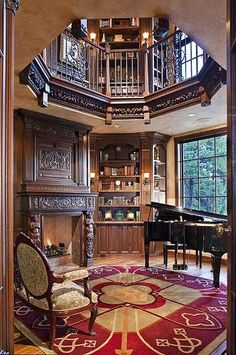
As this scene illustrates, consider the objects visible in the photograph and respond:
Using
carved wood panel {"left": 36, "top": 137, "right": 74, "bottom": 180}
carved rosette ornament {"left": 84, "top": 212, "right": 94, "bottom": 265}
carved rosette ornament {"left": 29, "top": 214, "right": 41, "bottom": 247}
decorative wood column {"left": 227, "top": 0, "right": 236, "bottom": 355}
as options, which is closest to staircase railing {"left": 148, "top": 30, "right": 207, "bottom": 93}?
carved wood panel {"left": 36, "top": 137, "right": 74, "bottom": 180}

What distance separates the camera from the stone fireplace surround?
471 cm

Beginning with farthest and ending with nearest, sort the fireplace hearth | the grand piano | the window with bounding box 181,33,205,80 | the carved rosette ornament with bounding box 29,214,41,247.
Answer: the fireplace hearth < the window with bounding box 181,33,205,80 < the carved rosette ornament with bounding box 29,214,41,247 < the grand piano

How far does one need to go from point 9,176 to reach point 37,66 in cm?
273

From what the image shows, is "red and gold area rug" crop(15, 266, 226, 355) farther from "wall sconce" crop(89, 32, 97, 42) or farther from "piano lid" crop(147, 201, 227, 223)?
"wall sconce" crop(89, 32, 97, 42)

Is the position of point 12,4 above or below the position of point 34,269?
above

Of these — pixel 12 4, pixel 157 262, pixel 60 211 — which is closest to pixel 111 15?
pixel 12 4

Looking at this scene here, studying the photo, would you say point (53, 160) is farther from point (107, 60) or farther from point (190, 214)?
point (190, 214)

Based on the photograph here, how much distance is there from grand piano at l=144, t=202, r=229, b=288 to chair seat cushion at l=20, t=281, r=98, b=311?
2035 mm

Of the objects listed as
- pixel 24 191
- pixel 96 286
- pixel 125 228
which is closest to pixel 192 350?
pixel 96 286

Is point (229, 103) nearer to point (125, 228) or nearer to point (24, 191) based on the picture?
point (24, 191)

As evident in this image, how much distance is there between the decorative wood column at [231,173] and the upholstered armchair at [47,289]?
59.7 inches

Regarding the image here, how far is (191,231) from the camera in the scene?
4492mm

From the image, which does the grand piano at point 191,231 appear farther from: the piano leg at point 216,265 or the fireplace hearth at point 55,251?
the fireplace hearth at point 55,251

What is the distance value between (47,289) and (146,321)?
1.25m
